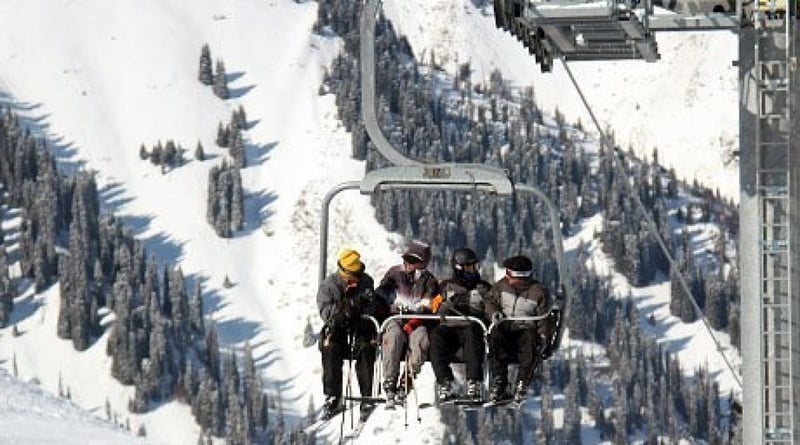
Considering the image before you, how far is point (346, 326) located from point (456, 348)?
118cm

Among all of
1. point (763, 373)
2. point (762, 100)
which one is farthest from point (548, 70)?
point (763, 373)

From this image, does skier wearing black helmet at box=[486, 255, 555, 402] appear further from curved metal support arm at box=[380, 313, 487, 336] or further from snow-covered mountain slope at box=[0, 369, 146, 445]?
snow-covered mountain slope at box=[0, 369, 146, 445]

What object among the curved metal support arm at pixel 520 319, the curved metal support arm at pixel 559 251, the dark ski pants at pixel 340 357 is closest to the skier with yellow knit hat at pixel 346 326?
the dark ski pants at pixel 340 357

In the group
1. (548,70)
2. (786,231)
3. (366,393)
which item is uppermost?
(548,70)

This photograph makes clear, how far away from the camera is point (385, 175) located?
20594mm

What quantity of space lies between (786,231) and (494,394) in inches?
133

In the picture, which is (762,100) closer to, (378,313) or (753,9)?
(753,9)

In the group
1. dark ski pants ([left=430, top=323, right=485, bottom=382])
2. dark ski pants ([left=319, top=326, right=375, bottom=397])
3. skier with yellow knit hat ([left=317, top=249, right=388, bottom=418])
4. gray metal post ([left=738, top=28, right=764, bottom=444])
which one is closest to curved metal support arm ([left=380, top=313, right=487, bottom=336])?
dark ski pants ([left=430, top=323, right=485, bottom=382])

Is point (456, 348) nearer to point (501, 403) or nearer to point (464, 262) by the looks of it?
point (501, 403)

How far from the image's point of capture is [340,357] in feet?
73.1

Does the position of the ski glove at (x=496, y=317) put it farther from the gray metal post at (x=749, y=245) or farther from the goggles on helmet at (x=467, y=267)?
the gray metal post at (x=749, y=245)

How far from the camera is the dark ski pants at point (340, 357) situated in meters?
22.2

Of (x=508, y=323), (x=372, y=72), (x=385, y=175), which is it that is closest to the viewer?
(x=372, y=72)

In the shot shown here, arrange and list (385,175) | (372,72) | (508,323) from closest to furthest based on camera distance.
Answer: (372,72)
(385,175)
(508,323)
